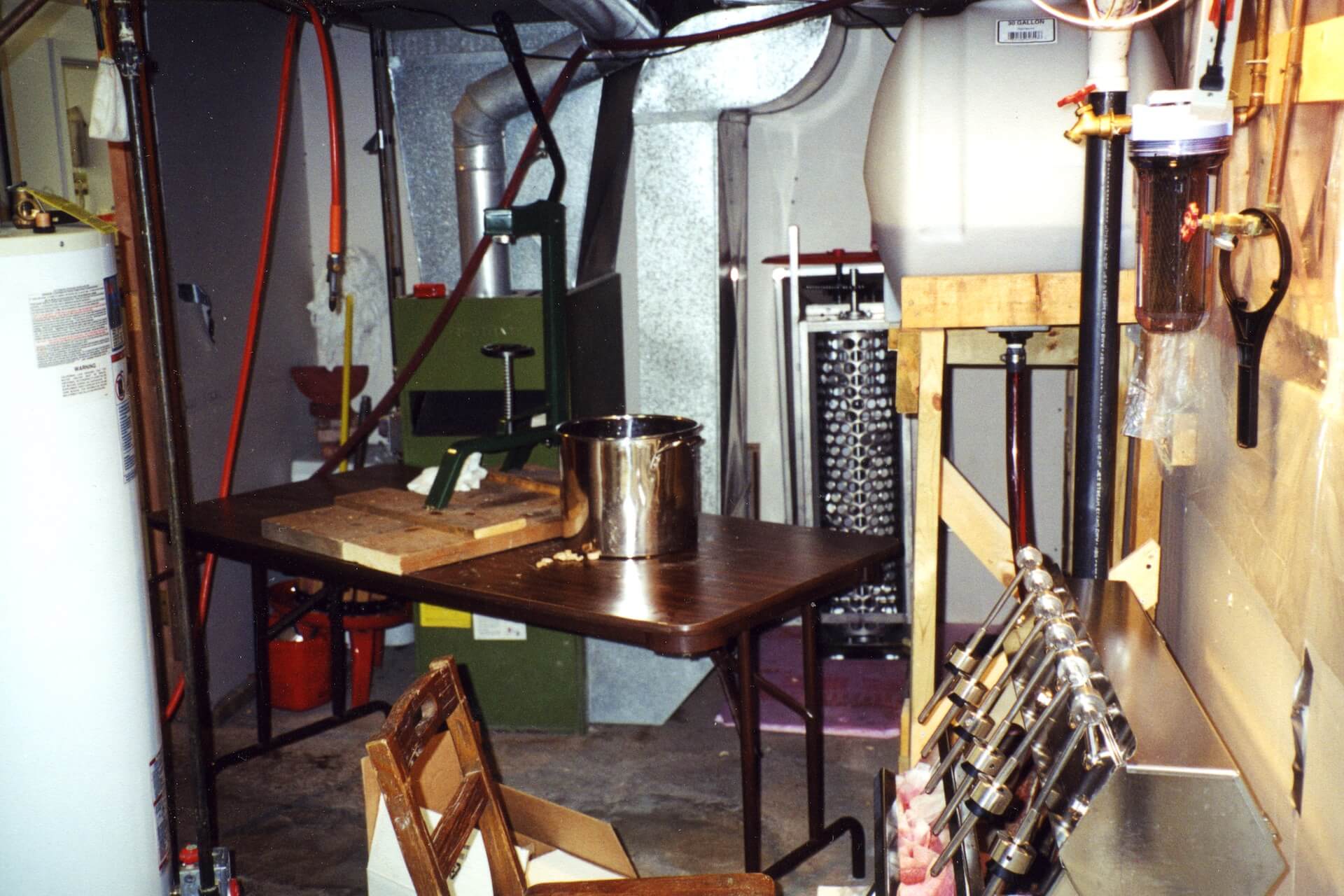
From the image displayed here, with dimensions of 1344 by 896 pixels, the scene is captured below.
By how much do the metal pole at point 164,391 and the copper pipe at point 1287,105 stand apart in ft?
5.48

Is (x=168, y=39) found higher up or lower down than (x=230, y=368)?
higher up

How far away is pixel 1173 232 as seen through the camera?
5.33ft

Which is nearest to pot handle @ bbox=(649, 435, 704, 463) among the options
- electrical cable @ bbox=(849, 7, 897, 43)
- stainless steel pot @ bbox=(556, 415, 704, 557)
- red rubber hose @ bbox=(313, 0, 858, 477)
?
stainless steel pot @ bbox=(556, 415, 704, 557)

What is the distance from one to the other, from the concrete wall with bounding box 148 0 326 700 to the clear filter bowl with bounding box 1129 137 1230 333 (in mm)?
2693

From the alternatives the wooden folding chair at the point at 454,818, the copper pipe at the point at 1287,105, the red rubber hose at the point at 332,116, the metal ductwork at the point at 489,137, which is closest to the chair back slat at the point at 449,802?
the wooden folding chair at the point at 454,818

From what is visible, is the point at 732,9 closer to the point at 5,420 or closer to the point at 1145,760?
the point at 5,420

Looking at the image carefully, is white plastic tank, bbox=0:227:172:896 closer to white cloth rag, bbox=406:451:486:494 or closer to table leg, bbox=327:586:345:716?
white cloth rag, bbox=406:451:486:494

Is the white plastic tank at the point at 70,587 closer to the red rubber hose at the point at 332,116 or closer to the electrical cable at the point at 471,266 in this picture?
the red rubber hose at the point at 332,116

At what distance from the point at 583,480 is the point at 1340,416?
1501mm

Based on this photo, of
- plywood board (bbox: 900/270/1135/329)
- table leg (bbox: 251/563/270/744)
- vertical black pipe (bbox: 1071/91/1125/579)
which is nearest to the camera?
vertical black pipe (bbox: 1071/91/1125/579)

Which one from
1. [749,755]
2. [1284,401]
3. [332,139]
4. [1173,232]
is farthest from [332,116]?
[1284,401]

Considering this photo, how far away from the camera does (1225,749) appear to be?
119 cm

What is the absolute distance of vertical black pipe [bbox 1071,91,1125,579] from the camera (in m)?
1.80

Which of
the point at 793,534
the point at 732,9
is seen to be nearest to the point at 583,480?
the point at 793,534
